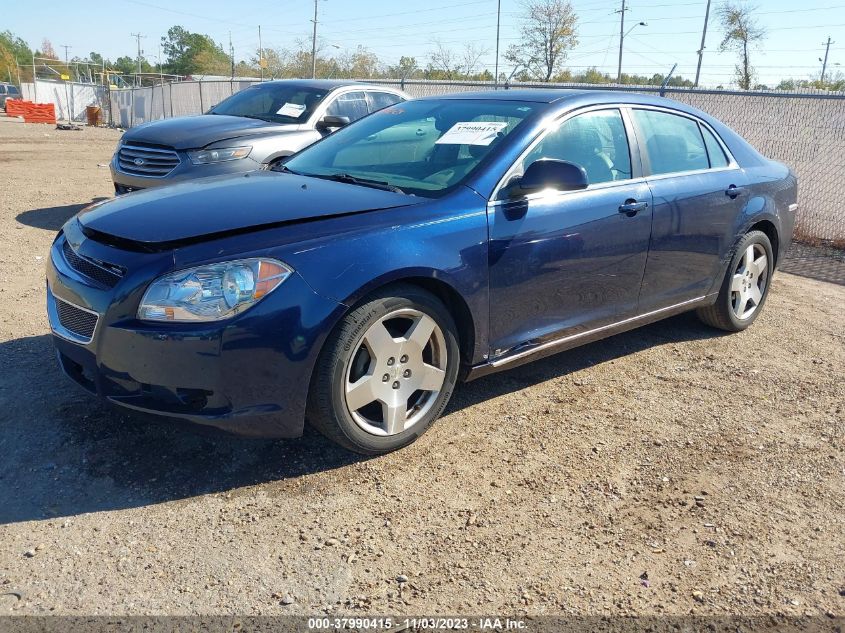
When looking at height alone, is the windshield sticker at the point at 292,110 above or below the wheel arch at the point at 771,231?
above

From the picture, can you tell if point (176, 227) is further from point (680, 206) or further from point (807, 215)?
point (807, 215)

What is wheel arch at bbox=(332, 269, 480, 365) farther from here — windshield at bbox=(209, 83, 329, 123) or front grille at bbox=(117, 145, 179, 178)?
windshield at bbox=(209, 83, 329, 123)

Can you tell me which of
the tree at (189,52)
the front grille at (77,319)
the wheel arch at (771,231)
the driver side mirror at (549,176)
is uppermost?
the tree at (189,52)

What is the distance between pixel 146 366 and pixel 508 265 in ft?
5.67

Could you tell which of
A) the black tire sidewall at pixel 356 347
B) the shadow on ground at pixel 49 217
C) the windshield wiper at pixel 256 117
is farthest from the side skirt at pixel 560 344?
the shadow on ground at pixel 49 217

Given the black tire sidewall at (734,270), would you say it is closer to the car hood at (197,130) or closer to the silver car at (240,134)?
the silver car at (240,134)

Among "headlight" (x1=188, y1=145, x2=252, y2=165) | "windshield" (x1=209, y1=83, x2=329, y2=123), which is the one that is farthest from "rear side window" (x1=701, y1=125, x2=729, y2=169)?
"windshield" (x1=209, y1=83, x2=329, y2=123)

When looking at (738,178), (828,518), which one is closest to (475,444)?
(828,518)

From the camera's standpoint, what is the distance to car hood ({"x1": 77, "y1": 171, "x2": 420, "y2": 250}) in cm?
300

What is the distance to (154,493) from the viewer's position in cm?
297

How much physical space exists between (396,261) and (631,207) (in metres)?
1.70

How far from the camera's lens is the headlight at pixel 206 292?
9.14 ft

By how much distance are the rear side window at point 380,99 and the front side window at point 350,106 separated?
4.8 inches

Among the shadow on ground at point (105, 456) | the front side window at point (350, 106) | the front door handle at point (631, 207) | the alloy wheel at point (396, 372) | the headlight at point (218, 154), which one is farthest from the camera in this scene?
the front side window at point (350, 106)
